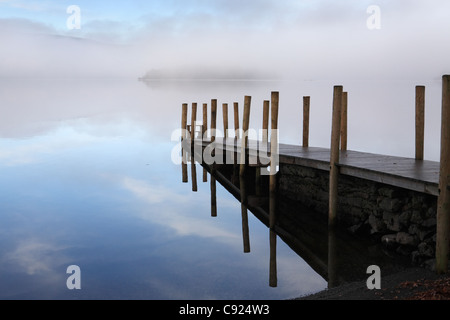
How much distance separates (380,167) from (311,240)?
2.14 metres

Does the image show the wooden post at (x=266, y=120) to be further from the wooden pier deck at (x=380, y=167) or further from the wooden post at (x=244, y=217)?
the wooden pier deck at (x=380, y=167)

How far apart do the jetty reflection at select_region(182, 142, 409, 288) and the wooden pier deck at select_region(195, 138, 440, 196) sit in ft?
4.11

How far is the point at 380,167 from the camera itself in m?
9.47

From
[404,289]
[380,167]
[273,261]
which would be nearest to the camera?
[404,289]

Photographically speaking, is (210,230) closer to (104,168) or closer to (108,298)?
(108,298)

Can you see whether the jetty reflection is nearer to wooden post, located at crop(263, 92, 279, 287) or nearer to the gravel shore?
wooden post, located at crop(263, 92, 279, 287)

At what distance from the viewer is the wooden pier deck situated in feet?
26.5

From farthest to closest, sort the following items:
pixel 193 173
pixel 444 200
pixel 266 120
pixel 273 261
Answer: pixel 193 173, pixel 266 120, pixel 273 261, pixel 444 200

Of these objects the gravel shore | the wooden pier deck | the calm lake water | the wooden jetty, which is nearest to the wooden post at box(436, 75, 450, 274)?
the wooden jetty

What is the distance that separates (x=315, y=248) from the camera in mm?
10094

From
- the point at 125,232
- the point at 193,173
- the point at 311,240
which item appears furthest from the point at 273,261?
the point at 193,173

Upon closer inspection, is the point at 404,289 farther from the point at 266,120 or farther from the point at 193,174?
the point at 193,174

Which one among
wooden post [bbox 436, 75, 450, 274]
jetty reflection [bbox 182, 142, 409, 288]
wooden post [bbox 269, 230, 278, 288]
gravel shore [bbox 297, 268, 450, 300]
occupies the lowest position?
wooden post [bbox 269, 230, 278, 288]
